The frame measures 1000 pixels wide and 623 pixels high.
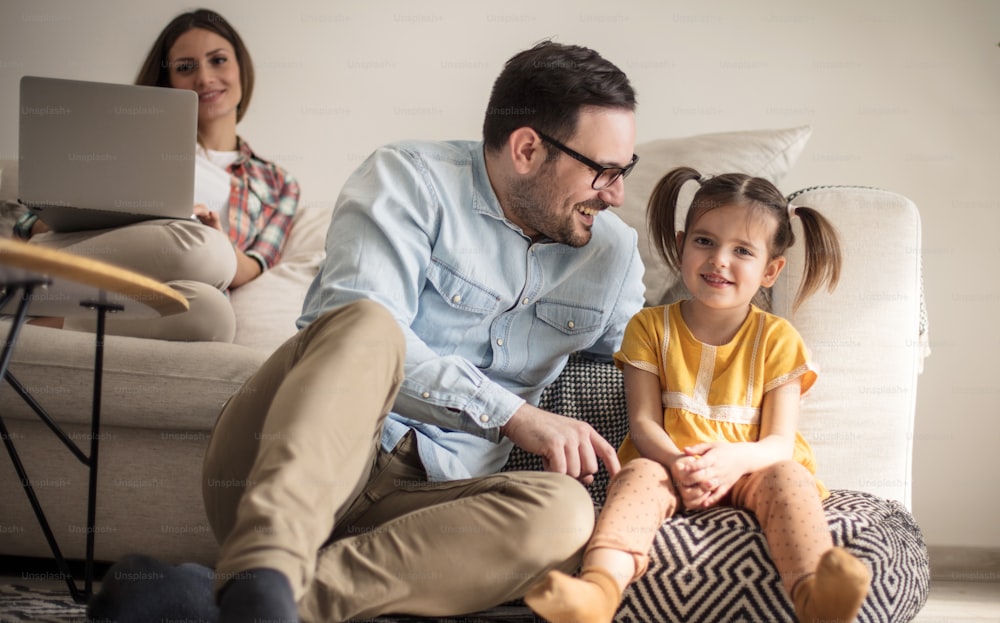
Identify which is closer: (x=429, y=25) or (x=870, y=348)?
(x=870, y=348)

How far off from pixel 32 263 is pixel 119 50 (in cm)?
204

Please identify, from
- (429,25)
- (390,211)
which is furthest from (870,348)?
(429,25)

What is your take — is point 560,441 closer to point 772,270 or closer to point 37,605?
point 772,270

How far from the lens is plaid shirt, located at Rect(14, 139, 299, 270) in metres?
2.28

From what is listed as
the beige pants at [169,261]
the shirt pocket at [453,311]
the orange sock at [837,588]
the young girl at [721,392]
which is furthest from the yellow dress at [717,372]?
the beige pants at [169,261]

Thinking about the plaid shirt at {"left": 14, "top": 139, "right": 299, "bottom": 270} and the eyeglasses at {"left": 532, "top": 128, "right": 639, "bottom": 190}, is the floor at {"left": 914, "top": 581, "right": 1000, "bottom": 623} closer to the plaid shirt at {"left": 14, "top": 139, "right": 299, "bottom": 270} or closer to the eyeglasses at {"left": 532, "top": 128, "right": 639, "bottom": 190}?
the eyeglasses at {"left": 532, "top": 128, "right": 639, "bottom": 190}

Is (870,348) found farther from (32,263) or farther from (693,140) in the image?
(32,263)

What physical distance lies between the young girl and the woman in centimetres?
83

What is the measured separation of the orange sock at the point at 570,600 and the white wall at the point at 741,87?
1592mm

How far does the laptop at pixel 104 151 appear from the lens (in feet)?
5.63

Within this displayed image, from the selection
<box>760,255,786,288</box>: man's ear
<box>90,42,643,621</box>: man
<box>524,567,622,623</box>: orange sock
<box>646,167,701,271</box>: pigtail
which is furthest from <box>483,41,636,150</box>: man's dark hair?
<box>524,567,622,623</box>: orange sock

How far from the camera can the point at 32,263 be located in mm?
903

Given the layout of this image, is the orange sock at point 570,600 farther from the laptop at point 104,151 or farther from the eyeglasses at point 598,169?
the laptop at point 104,151

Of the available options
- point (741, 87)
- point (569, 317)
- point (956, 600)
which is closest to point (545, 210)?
point (569, 317)
